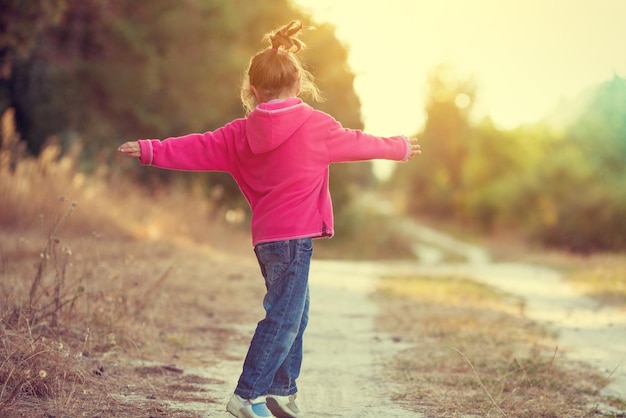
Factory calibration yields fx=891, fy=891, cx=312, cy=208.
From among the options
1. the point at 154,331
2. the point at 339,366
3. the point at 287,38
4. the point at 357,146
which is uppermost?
the point at 287,38

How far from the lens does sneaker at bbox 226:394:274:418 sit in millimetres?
3920

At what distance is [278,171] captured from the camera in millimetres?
4023

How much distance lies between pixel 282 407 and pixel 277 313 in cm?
47

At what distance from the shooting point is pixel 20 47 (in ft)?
42.7

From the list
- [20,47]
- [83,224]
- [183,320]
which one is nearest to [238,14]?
[20,47]

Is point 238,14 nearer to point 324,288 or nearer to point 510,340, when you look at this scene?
point 324,288

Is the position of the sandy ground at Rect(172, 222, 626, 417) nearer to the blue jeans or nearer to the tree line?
the blue jeans

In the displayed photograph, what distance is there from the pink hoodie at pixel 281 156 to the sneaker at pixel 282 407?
0.74 m

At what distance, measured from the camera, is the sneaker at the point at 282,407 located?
412cm

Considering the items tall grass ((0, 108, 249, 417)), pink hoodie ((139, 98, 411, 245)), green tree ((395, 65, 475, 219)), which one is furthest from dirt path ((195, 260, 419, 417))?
green tree ((395, 65, 475, 219))

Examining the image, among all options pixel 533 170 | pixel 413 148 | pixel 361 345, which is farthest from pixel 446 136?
pixel 413 148

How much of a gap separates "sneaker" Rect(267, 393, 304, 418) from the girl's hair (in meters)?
1.36

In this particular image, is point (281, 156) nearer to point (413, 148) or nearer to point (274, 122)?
point (274, 122)

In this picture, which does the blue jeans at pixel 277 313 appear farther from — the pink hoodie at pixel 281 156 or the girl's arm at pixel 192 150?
the girl's arm at pixel 192 150
